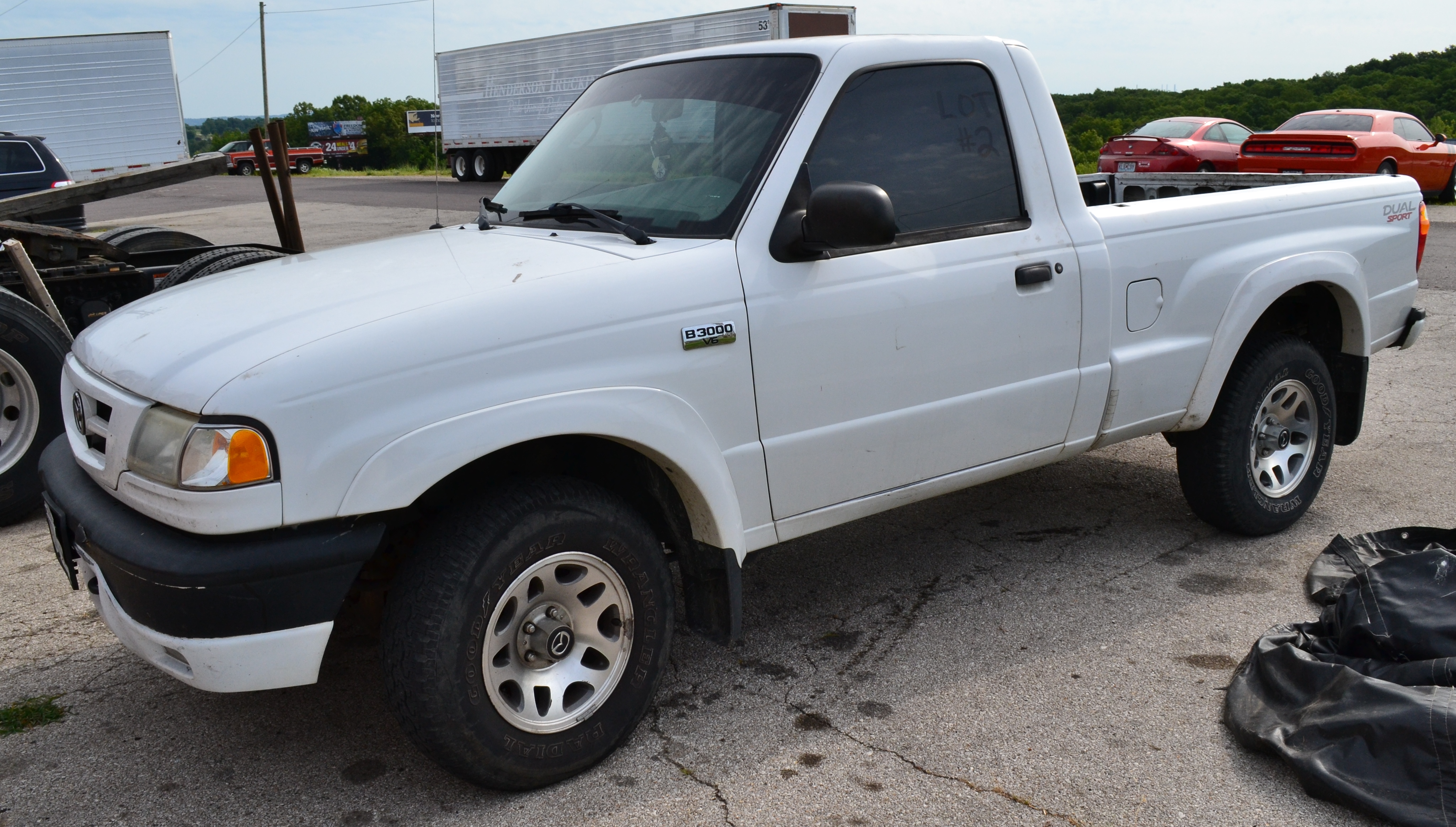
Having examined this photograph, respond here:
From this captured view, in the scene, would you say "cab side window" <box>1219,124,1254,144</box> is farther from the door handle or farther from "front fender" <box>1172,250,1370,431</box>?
the door handle

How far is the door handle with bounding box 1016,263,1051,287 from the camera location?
3.65 meters

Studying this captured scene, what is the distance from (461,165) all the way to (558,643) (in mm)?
33628

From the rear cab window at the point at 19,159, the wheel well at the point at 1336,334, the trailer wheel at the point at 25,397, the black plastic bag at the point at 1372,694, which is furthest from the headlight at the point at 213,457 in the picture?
the rear cab window at the point at 19,159

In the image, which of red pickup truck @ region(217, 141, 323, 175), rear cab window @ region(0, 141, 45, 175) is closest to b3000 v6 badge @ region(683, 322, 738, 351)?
rear cab window @ region(0, 141, 45, 175)

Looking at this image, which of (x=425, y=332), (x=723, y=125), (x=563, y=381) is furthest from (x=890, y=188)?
(x=425, y=332)

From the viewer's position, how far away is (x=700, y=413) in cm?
305

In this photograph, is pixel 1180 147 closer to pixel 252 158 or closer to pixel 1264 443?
pixel 1264 443

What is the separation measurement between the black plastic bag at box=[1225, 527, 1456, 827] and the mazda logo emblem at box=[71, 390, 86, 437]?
130 inches

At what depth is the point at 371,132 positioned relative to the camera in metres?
75.8

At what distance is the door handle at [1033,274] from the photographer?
12.0 feet

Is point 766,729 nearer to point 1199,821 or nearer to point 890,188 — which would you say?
point 1199,821

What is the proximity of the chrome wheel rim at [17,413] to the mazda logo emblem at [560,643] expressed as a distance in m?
3.54

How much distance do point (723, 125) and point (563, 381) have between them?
3.62 ft

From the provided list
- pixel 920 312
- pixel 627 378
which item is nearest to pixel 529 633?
pixel 627 378
